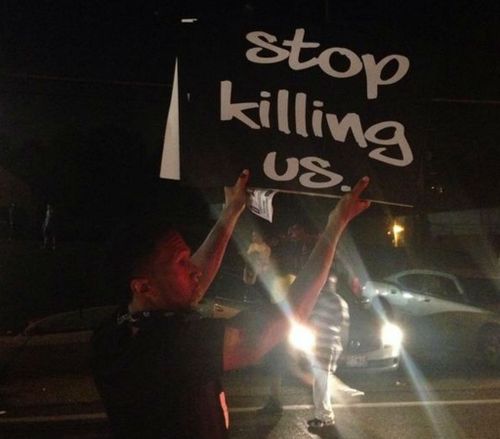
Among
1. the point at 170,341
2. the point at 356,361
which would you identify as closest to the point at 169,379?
the point at 170,341

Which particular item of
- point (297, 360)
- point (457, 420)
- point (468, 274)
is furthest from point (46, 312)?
point (468, 274)

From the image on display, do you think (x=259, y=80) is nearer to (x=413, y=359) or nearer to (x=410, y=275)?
(x=413, y=359)

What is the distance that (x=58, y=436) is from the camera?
23.6 feet

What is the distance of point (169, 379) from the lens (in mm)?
1941

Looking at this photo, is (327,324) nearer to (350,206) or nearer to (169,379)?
(350,206)

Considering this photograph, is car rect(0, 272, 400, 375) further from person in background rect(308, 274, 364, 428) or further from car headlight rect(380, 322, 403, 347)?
person in background rect(308, 274, 364, 428)

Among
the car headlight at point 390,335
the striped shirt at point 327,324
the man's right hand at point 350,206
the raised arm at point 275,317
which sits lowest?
the car headlight at point 390,335

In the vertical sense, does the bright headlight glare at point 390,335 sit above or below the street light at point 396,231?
below

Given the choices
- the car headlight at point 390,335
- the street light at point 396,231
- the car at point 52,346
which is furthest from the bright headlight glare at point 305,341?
the street light at point 396,231

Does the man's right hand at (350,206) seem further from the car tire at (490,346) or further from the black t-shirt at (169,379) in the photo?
the car tire at (490,346)

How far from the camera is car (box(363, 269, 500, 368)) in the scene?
11.2 m

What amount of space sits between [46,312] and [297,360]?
35.0 feet

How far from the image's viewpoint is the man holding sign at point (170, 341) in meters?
1.94

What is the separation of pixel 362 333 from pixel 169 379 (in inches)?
300
